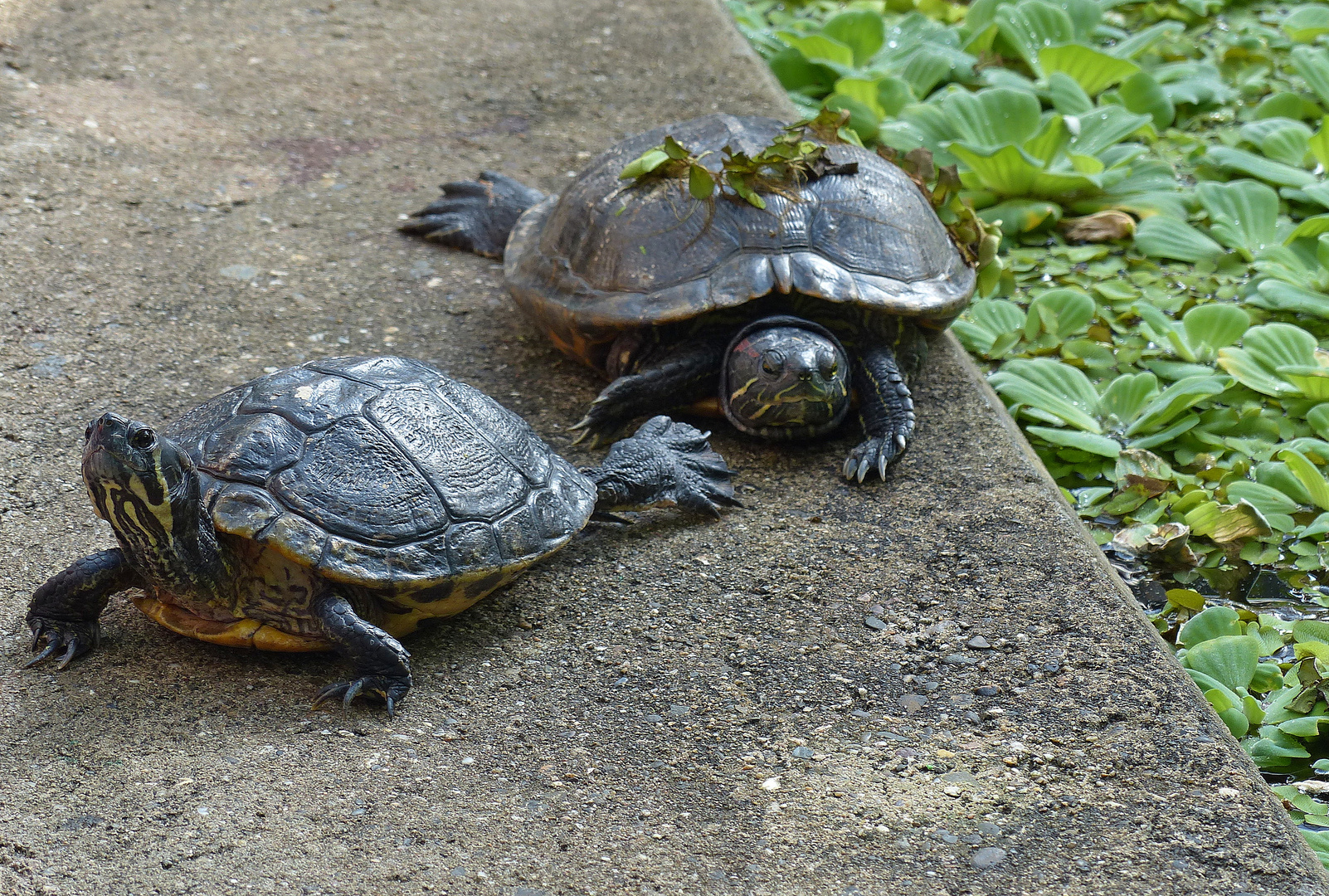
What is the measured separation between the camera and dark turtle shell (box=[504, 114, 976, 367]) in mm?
3320

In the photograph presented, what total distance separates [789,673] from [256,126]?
3543 mm

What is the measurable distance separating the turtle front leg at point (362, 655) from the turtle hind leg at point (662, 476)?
Result: 2.59ft

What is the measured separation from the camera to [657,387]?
3400mm

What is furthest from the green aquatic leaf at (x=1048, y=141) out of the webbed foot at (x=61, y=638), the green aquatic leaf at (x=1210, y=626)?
the webbed foot at (x=61, y=638)

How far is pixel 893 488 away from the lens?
3.19m

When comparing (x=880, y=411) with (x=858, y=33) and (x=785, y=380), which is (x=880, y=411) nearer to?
(x=785, y=380)

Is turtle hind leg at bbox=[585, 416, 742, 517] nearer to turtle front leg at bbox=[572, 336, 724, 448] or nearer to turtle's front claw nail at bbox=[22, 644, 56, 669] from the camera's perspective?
turtle front leg at bbox=[572, 336, 724, 448]

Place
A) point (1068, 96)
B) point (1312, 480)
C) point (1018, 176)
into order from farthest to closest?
point (1068, 96), point (1018, 176), point (1312, 480)

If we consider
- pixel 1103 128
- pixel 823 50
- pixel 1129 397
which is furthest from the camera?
pixel 823 50

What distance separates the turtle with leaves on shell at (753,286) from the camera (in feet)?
10.8

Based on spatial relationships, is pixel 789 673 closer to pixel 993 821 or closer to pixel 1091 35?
pixel 993 821

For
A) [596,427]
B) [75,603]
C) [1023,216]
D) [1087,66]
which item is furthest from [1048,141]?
[75,603]

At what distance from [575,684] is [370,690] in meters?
0.43

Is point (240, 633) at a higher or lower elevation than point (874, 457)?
higher
